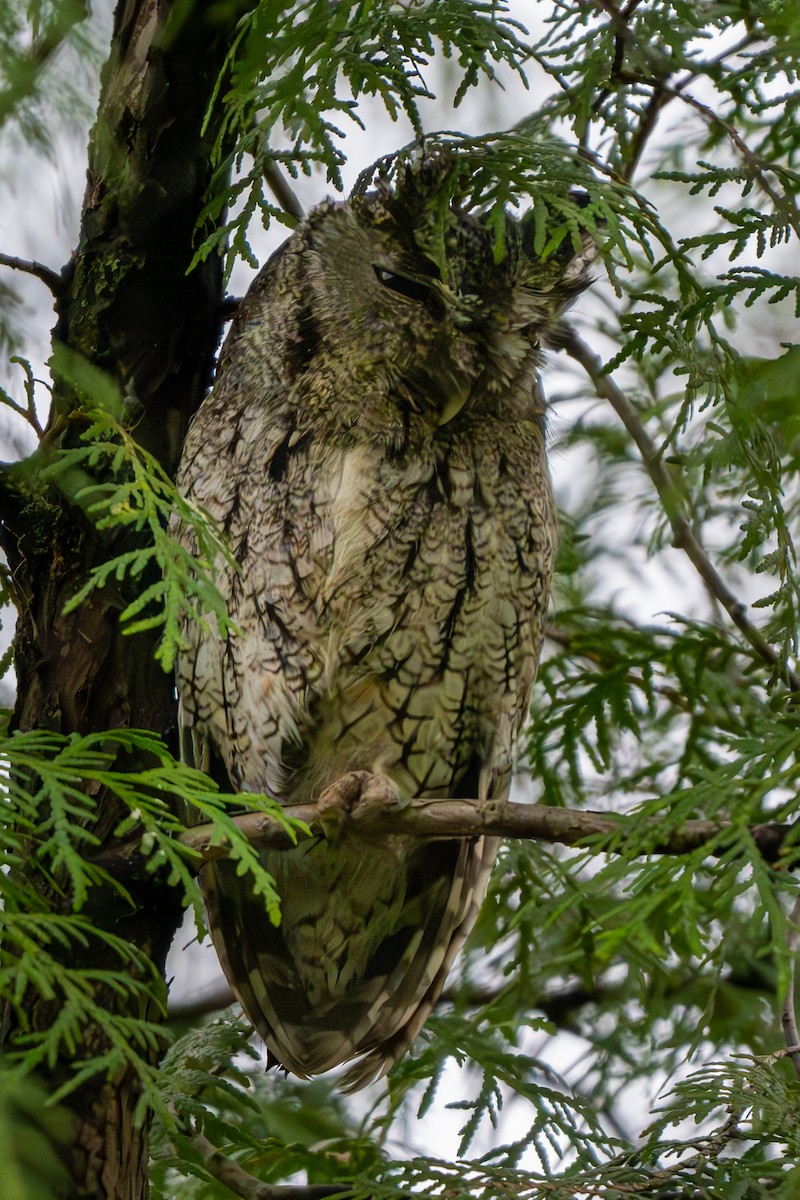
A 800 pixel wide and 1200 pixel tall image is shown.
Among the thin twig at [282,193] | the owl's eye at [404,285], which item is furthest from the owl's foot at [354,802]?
the thin twig at [282,193]

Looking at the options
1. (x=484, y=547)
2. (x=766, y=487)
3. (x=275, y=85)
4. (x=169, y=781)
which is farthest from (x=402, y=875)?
(x=275, y=85)

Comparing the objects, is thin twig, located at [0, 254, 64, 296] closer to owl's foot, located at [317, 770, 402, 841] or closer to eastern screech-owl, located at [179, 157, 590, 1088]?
eastern screech-owl, located at [179, 157, 590, 1088]

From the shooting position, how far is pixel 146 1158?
68.7 inches

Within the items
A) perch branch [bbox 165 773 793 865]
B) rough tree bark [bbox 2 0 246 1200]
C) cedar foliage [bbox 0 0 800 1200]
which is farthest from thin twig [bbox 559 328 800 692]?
perch branch [bbox 165 773 793 865]

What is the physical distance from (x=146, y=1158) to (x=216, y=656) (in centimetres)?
78

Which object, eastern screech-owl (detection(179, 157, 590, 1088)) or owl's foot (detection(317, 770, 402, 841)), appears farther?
eastern screech-owl (detection(179, 157, 590, 1088))

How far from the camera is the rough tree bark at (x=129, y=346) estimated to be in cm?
184

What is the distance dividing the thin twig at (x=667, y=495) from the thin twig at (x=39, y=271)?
2.93 feet

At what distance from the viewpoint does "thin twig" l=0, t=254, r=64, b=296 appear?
1.90m

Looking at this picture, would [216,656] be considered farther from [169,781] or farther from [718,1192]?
[718,1192]

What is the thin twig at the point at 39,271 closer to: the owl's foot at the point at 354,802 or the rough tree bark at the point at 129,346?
the rough tree bark at the point at 129,346

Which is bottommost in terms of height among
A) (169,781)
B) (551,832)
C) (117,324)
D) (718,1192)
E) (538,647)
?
(718,1192)

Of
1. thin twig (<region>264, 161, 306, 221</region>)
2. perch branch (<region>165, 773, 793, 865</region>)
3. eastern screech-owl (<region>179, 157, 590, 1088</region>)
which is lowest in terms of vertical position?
perch branch (<region>165, 773, 793, 865</region>)

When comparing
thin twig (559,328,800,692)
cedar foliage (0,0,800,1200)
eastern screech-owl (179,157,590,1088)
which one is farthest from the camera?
thin twig (559,328,800,692)
